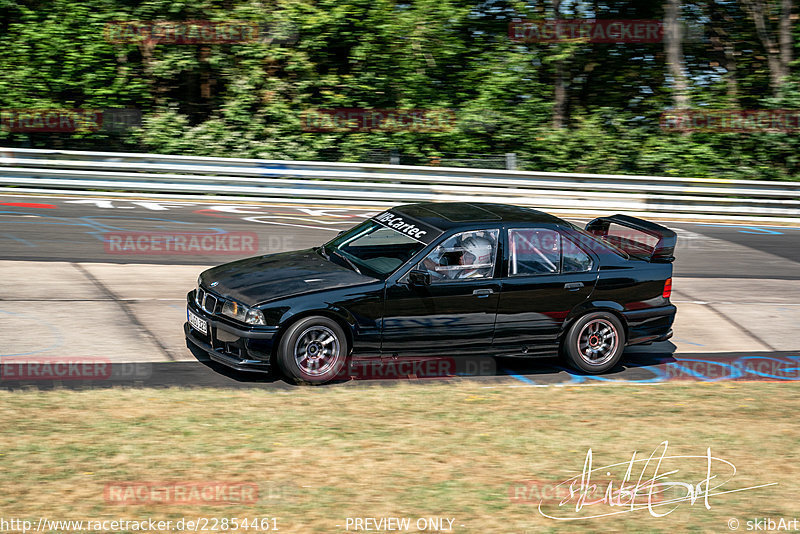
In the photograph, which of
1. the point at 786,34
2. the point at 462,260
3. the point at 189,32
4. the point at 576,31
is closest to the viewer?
the point at 462,260

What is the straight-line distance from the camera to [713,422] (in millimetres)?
7137

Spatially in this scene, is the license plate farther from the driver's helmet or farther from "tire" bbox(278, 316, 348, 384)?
the driver's helmet

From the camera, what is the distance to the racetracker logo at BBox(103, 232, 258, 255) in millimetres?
13102

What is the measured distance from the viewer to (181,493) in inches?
202

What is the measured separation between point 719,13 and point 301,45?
12473 millimetres

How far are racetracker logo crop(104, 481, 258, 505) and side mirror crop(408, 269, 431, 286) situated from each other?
2834 millimetres

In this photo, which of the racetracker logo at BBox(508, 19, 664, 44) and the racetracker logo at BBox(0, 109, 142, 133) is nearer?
the racetracker logo at BBox(0, 109, 142, 133)

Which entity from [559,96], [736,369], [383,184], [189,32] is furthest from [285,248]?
[559,96]

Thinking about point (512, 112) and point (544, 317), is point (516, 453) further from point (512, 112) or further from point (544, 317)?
point (512, 112)

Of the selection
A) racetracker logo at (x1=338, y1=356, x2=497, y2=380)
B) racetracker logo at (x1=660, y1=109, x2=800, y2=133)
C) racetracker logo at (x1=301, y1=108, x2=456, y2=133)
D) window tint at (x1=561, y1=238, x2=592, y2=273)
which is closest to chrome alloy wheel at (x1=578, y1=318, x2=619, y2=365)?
window tint at (x1=561, y1=238, x2=592, y2=273)

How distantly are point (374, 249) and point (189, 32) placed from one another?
15339mm

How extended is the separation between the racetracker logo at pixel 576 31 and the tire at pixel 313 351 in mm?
17710

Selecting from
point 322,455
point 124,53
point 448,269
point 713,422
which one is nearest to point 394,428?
point 322,455

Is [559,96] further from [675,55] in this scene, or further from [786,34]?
[786,34]
